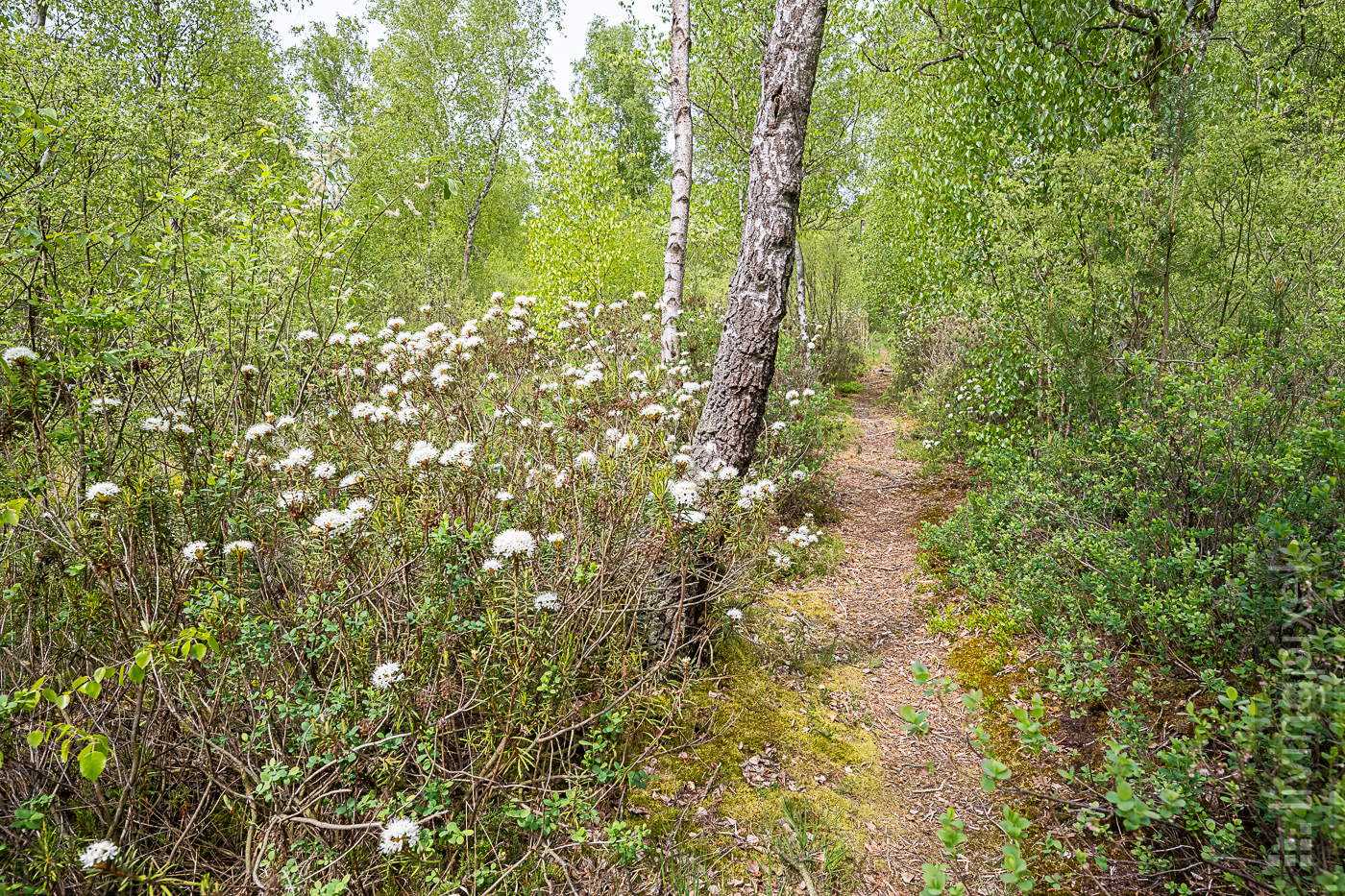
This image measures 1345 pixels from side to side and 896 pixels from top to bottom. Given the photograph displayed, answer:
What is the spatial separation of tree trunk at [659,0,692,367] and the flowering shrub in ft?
9.94

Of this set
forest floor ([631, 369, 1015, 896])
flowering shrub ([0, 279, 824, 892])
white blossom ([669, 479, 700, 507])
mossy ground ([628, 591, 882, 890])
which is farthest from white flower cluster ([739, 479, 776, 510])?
forest floor ([631, 369, 1015, 896])

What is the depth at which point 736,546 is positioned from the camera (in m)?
3.01

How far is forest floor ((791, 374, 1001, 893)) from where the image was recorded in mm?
2375

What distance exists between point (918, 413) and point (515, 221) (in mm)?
20039

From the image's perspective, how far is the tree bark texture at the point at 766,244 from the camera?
10.7 feet

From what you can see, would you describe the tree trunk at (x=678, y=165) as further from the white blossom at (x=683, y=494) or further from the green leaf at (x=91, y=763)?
the green leaf at (x=91, y=763)

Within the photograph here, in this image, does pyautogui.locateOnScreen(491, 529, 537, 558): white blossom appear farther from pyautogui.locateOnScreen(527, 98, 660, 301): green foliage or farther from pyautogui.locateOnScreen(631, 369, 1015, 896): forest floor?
pyautogui.locateOnScreen(527, 98, 660, 301): green foliage

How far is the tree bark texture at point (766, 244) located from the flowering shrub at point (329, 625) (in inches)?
18.9

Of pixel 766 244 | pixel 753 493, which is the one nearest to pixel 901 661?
pixel 753 493

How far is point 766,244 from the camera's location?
3344mm

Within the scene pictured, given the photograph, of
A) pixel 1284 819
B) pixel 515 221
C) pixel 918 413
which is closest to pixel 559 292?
pixel 918 413

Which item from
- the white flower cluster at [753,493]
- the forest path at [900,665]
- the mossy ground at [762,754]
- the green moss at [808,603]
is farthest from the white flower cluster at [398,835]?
the green moss at [808,603]

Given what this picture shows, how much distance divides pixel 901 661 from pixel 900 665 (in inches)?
1.7

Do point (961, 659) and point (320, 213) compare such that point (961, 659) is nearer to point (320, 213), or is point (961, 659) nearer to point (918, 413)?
point (320, 213)
